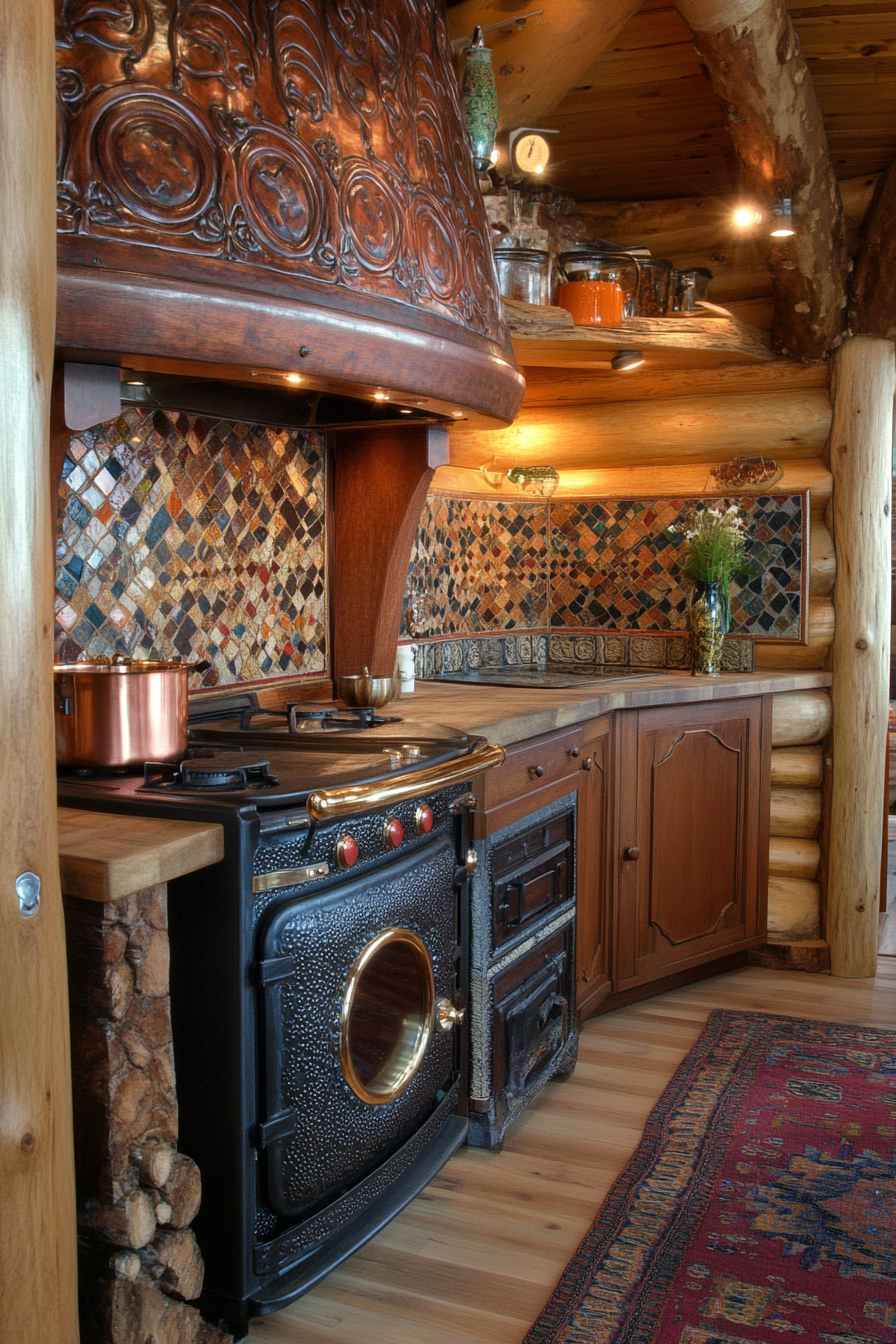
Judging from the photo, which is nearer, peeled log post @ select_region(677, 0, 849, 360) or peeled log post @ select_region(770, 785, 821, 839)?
peeled log post @ select_region(677, 0, 849, 360)

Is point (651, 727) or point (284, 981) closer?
point (284, 981)

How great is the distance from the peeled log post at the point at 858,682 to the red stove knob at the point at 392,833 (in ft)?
7.62

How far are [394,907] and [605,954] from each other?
1440 mm

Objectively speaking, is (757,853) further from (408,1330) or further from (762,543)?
(408,1330)

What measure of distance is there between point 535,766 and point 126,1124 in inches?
52.5

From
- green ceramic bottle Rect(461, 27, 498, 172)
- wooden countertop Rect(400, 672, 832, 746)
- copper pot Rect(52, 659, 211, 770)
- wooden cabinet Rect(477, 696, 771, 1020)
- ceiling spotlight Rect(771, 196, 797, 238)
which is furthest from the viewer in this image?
ceiling spotlight Rect(771, 196, 797, 238)

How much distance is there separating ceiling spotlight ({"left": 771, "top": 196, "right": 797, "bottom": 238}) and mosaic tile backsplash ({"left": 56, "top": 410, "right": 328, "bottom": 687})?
148 centimetres

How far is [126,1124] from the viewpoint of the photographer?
1.51 meters

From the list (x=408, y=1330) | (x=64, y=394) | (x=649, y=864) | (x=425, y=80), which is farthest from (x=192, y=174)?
(x=649, y=864)

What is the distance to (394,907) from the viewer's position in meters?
1.93

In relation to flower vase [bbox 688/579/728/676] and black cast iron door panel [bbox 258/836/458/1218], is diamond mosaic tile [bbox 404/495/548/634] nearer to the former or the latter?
flower vase [bbox 688/579/728/676]

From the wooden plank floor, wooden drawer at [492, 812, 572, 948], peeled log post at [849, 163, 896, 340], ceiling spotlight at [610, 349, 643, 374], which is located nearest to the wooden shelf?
ceiling spotlight at [610, 349, 643, 374]

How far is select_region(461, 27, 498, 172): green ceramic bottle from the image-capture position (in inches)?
105

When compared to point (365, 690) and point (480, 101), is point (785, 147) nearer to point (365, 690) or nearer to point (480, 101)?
point (480, 101)
